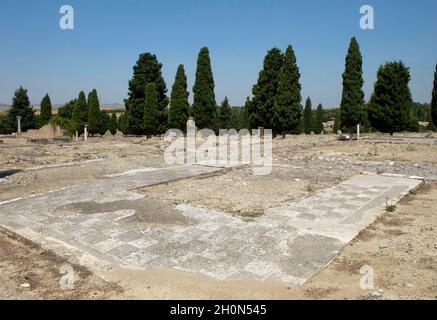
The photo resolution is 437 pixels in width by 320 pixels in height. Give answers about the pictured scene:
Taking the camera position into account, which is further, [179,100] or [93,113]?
[93,113]

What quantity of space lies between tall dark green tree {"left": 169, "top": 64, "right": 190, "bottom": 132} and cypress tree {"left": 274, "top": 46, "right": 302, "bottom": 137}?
733 cm

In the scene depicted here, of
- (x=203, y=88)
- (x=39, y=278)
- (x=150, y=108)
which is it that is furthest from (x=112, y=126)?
(x=39, y=278)

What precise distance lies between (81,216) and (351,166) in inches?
421

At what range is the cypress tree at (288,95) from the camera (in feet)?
89.9

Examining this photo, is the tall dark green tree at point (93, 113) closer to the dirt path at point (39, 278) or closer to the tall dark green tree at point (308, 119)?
the tall dark green tree at point (308, 119)

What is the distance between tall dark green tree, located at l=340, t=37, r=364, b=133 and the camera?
26750 mm

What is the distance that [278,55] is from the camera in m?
28.2

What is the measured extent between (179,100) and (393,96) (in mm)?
16065

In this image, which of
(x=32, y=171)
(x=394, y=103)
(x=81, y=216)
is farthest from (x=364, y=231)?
(x=394, y=103)

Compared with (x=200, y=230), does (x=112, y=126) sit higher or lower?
higher

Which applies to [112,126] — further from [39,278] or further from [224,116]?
[39,278]

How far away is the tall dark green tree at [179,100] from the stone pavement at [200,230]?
66.5 ft

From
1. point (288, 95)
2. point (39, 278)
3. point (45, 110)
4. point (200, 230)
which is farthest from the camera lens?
point (45, 110)

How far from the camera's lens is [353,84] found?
2678 cm
